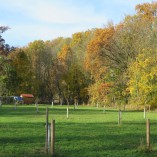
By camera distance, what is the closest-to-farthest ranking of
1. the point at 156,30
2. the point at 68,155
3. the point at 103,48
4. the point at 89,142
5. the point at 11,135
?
the point at 68,155
the point at 89,142
the point at 11,135
the point at 156,30
the point at 103,48

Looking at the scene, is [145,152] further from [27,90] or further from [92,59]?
[27,90]

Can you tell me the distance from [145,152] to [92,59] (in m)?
48.5

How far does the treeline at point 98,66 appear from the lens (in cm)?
4656

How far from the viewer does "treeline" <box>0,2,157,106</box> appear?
4656cm

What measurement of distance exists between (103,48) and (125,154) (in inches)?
1884

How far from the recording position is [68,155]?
43.1ft

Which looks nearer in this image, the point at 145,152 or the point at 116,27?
the point at 145,152

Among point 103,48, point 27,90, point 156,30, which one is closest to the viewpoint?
point 156,30

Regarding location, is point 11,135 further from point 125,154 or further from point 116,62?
point 116,62

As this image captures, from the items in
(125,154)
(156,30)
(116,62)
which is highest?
(156,30)

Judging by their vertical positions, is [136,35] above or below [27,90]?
above

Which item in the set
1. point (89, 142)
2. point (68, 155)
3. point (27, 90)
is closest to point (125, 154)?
point (68, 155)

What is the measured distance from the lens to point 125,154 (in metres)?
13.5

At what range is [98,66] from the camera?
201 feet
